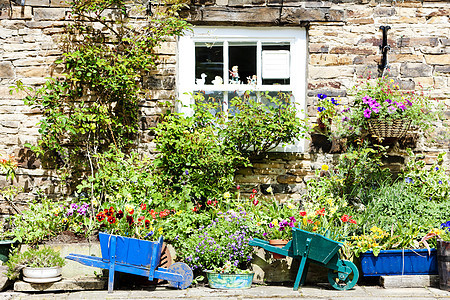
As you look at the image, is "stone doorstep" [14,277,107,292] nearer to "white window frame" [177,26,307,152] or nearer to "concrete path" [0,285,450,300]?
"concrete path" [0,285,450,300]

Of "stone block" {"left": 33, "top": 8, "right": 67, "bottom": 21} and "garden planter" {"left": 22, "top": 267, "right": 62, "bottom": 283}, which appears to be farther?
"stone block" {"left": 33, "top": 8, "right": 67, "bottom": 21}

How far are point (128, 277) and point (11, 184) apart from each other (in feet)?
7.33

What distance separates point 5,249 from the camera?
5.55 metres

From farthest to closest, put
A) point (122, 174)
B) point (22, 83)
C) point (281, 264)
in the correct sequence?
point (22, 83), point (122, 174), point (281, 264)

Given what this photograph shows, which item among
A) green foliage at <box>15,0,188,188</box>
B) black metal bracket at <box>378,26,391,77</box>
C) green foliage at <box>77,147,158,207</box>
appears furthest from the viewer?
black metal bracket at <box>378,26,391,77</box>

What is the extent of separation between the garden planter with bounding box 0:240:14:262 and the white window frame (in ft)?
8.33

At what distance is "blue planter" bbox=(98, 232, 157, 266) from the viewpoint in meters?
4.97

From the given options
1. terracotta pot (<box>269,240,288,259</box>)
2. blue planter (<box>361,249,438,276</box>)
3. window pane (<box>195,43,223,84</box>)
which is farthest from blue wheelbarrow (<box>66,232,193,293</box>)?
window pane (<box>195,43,223,84</box>)

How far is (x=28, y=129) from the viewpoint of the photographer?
6527 mm

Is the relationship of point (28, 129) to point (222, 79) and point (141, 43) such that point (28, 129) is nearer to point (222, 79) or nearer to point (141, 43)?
point (141, 43)

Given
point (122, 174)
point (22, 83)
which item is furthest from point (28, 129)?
point (122, 174)

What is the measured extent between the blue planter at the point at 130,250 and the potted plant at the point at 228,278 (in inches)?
25.6

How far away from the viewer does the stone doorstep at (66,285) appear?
5098 millimetres

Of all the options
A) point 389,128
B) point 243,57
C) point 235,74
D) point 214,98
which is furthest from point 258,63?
point 389,128
